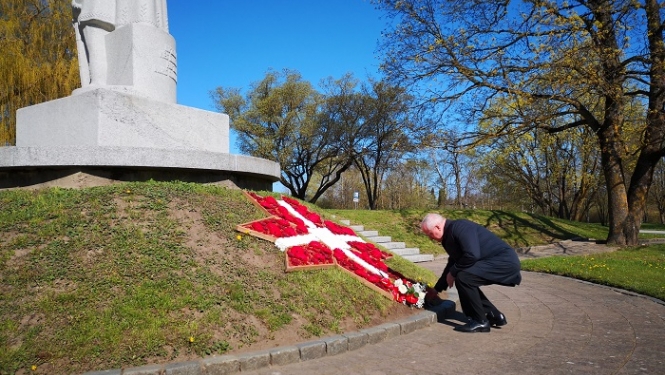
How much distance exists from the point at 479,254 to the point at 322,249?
235 cm

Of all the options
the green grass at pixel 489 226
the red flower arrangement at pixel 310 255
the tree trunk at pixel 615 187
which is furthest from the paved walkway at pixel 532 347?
the tree trunk at pixel 615 187

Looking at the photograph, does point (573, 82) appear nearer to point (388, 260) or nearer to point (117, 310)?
point (388, 260)

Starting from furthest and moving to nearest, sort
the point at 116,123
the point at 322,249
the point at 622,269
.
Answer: the point at 622,269, the point at 116,123, the point at 322,249

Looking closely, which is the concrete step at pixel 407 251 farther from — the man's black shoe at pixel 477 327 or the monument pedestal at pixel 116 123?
the man's black shoe at pixel 477 327

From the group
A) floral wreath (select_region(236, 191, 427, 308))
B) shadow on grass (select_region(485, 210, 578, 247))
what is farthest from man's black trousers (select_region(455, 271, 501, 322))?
shadow on grass (select_region(485, 210, 578, 247))

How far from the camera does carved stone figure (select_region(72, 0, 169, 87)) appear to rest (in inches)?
332

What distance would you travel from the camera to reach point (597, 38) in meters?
14.5

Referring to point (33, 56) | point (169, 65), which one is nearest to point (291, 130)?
point (33, 56)

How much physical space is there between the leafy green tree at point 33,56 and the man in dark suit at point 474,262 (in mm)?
19670

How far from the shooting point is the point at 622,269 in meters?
10.4

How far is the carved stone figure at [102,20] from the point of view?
8.42 metres

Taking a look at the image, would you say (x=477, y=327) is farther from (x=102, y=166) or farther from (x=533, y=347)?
(x=102, y=166)

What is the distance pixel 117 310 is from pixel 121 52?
5.65 meters

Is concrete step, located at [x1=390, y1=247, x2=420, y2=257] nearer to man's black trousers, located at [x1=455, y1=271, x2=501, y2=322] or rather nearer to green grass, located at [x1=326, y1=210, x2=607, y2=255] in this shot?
green grass, located at [x1=326, y1=210, x2=607, y2=255]
